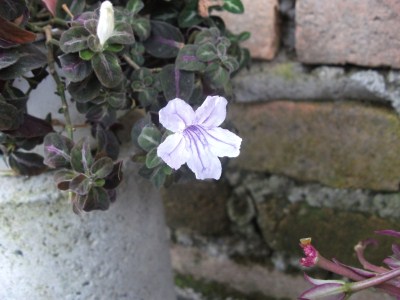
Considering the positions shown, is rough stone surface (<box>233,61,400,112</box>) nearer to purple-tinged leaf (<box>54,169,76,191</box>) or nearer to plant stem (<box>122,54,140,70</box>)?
plant stem (<box>122,54,140,70</box>)

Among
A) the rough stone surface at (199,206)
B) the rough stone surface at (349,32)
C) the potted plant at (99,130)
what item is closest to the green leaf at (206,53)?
the potted plant at (99,130)

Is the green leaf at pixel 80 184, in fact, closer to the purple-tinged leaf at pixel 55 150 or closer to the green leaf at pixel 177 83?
the purple-tinged leaf at pixel 55 150

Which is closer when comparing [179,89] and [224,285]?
[179,89]

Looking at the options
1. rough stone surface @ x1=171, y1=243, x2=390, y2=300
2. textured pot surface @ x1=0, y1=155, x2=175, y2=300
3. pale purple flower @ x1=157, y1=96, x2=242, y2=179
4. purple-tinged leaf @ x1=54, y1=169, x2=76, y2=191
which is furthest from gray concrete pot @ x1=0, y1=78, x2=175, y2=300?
rough stone surface @ x1=171, y1=243, x2=390, y2=300

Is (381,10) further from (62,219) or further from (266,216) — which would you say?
(62,219)

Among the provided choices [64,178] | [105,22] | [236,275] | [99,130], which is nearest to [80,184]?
[64,178]

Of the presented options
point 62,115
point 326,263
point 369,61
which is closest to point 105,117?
point 62,115

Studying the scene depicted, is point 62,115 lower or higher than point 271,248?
higher
